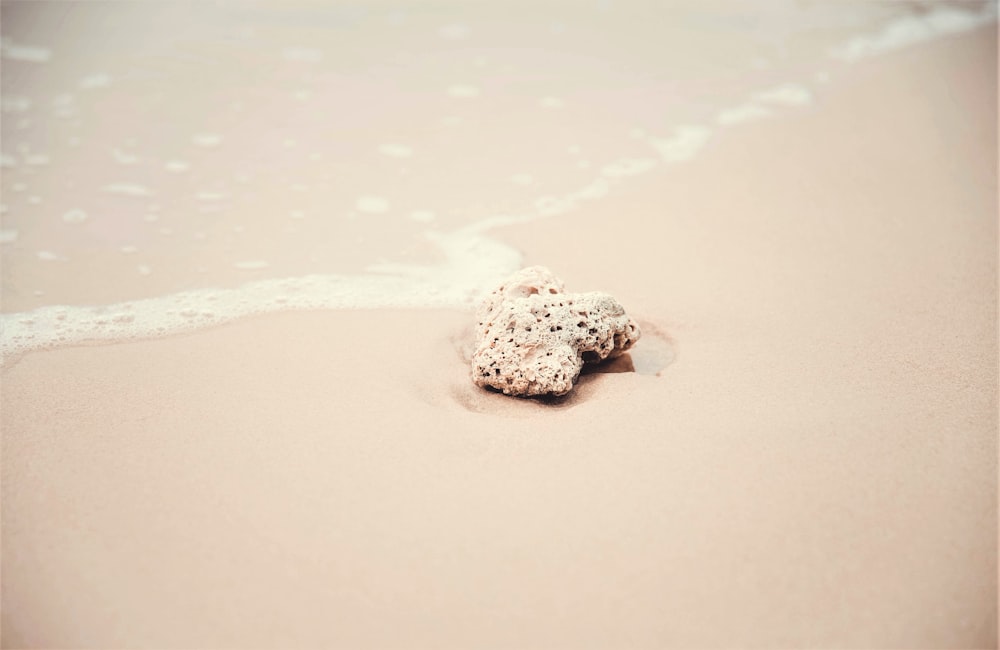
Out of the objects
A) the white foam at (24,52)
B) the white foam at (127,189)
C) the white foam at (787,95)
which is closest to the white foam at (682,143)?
the white foam at (787,95)

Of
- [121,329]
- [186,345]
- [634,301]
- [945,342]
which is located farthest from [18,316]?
[945,342]

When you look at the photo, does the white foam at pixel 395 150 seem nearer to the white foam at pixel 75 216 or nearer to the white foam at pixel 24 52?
the white foam at pixel 75 216

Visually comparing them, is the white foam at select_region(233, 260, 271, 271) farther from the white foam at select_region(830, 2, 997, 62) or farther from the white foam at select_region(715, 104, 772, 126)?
the white foam at select_region(830, 2, 997, 62)

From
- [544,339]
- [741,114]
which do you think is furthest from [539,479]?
[741,114]

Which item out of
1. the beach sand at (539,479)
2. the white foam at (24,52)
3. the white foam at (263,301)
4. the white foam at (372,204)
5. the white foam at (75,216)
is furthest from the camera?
the white foam at (24,52)

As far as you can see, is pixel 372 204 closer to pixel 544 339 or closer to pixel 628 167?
pixel 628 167
